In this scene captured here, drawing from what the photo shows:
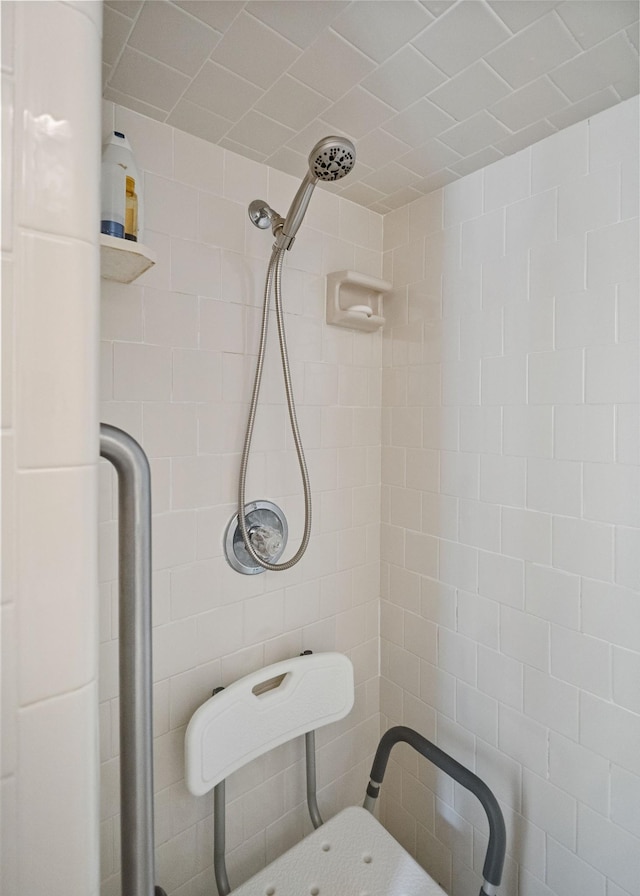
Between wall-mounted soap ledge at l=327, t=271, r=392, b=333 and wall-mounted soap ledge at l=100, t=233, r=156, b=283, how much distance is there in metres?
0.57

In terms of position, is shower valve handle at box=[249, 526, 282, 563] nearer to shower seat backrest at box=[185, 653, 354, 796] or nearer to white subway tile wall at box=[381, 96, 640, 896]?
shower seat backrest at box=[185, 653, 354, 796]

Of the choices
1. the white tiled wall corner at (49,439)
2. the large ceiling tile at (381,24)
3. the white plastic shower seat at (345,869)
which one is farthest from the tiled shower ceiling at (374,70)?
the white plastic shower seat at (345,869)

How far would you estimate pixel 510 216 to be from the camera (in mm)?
1141

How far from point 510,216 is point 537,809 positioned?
57.9 inches

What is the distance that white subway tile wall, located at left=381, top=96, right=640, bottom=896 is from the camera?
957 millimetres

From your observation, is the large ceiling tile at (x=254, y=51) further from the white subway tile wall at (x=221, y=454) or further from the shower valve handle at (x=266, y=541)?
the shower valve handle at (x=266, y=541)

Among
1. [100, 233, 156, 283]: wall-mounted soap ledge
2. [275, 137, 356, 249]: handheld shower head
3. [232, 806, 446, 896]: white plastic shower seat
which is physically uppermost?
[275, 137, 356, 249]: handheld shower head

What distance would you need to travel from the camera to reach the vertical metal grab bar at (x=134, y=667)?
0.44 meters

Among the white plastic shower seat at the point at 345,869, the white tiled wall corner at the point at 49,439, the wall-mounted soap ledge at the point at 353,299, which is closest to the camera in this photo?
the white tiled wall corner at the point at 49,439

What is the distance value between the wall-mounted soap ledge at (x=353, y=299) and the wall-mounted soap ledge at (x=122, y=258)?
0.57 meters

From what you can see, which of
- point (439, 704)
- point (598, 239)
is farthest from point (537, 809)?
point (598, 239)

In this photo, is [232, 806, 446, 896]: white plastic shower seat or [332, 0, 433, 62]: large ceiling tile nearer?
[332, 0, 433, 62]: large ceiling tile

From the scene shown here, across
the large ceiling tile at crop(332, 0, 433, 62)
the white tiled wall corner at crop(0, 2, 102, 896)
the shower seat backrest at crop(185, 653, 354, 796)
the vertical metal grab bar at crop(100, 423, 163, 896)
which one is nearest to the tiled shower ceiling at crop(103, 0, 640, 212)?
the large ceiling tile at crop(332, 0, 433, 62)

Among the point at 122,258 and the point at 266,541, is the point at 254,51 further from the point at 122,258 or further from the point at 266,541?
the point at 266,541
